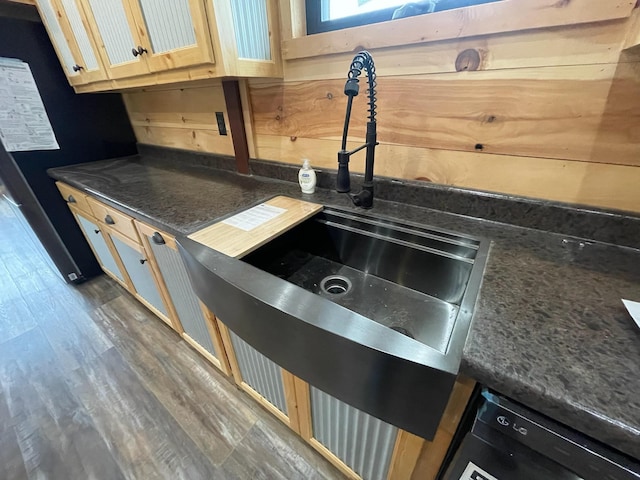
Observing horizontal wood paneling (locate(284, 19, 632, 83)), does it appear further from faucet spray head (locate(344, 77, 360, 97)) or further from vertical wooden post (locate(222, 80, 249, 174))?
vertical wooden post (locate(222, 80, 249, 174))

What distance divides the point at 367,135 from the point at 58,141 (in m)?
1.97

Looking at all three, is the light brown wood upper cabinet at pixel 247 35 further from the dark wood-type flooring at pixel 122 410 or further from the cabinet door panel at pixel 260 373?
the dark wood-type flooring at pixel 122 410

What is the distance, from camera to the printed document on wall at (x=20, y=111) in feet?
4.44

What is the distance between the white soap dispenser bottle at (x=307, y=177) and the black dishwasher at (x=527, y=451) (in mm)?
859

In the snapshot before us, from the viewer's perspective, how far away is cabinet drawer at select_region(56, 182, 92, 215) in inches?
55.7

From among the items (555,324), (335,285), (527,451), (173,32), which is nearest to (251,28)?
(173,32)

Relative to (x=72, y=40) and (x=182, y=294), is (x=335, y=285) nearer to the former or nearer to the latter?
(x=182, y=294)

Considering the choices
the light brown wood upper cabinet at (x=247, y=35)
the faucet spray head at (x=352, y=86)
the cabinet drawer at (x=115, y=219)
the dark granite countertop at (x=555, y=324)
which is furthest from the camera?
the cabinet drawer at (x=115, y=219)

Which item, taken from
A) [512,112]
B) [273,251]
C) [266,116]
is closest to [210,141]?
[266,116]

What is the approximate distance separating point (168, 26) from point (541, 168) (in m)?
1.27

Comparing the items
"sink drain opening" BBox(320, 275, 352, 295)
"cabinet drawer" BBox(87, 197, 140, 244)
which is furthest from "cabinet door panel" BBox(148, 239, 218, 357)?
"sink drain opening" BBox(320, 275, 352, 295)

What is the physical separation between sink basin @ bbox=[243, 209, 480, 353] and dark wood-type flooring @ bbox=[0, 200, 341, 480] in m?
0.71

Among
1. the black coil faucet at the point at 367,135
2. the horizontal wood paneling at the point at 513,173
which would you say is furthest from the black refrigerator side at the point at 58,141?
the black coil faucet at the point at 367,135

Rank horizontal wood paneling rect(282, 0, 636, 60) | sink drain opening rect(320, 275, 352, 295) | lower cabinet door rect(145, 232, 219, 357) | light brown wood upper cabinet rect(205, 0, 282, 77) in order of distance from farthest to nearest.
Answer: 1. lower cabinet door rect(145, 232, 219, 357)
2. sink drain opening rect(320, 275, 352, 295)
3. light brown wood upper cabinet rect(205, 0, 282, 77)
4. horizontal wood paneling rect(282, 0, 636, 60)
